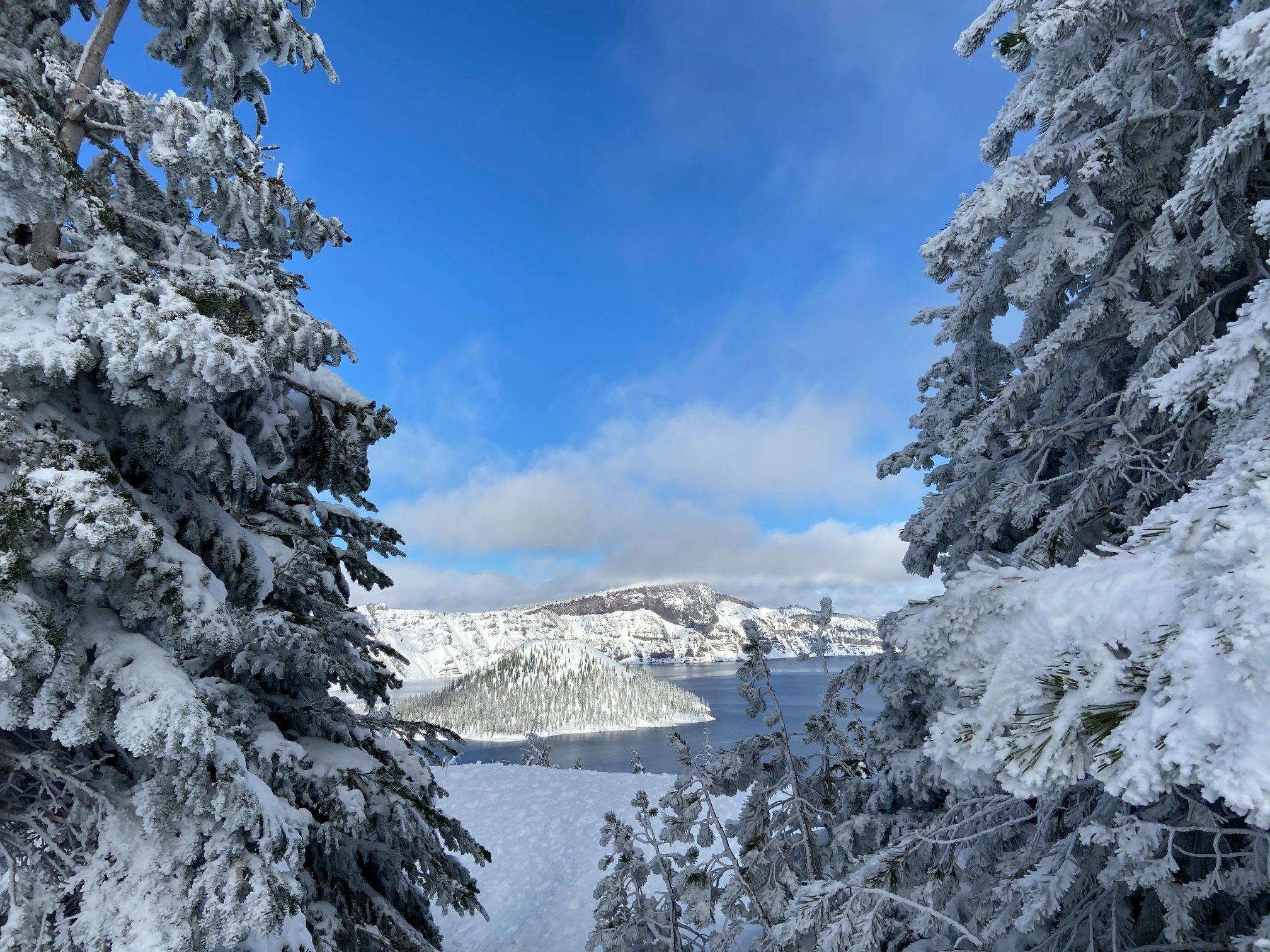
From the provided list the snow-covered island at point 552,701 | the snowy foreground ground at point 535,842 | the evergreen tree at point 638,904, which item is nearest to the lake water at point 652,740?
the snow-covered island at point 552,701

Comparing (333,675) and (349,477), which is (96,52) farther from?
(333,675)

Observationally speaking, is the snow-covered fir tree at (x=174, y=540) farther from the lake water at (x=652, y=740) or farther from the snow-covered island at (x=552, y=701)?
the snow-covered island at (x=552, y=701)

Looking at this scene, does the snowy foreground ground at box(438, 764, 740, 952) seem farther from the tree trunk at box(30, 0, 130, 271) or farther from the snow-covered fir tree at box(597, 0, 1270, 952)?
the tree trunk at box(30, 0, 130, 271)

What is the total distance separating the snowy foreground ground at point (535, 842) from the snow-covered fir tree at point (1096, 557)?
8003 millimetres

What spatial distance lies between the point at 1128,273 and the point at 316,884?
298 inches

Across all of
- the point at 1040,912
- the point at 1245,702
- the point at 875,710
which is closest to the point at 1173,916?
the point at 1040,912

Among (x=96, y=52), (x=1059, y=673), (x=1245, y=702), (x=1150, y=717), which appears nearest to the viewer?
(x=1245, y=702)

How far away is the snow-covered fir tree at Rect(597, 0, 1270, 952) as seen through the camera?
122 centimetres

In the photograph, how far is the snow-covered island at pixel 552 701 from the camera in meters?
105

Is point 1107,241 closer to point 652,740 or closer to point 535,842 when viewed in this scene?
point 535,842

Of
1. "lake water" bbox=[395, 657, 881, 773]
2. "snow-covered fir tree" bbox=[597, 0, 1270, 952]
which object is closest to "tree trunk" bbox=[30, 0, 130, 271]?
"snow-covered fir tree" bbox=[597, 0, 1270, 952]

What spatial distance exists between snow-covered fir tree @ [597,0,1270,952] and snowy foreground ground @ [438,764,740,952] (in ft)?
26.3

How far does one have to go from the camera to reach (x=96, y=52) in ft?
12.6

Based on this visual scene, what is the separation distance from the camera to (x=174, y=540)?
337cm
